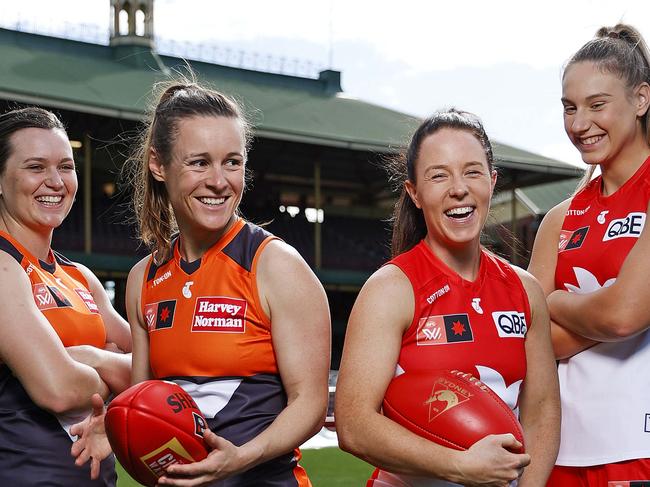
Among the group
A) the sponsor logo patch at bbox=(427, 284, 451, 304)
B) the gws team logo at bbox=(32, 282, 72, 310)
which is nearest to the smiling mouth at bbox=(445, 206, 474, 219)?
the sponsor logo patch at bbox=(427, 284, 451, 304)

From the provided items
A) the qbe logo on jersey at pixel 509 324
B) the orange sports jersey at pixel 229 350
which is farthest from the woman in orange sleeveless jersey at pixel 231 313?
the qbe logo on jersey at pixel 509 324

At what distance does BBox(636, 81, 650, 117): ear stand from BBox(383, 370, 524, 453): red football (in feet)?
3.44

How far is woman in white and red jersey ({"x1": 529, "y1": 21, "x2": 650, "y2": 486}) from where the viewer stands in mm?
2674

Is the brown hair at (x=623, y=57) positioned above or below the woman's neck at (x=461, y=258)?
above

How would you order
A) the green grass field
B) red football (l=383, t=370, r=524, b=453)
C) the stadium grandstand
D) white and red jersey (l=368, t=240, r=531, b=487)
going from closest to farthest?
1. red football (l=383, t=370, r=524, b=453)
2. white and red jersey (l=368, t=240, r=531, b=487)
3. the green grass field
4. the stadium grandstand

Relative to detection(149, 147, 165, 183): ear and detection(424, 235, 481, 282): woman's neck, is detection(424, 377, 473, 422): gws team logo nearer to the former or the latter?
detection(424, 235, 481, 282): woman's neck

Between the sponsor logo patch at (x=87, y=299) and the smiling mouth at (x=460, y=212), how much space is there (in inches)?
53.7

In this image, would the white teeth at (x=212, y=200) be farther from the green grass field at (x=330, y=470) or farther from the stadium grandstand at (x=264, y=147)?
the stadium grandstand at (x=264, y=147)

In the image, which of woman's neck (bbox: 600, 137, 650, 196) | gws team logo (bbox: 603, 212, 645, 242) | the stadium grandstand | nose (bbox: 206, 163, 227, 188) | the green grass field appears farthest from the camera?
the stadium grandstand

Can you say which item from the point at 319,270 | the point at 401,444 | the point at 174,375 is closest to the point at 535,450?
the point at 401,444

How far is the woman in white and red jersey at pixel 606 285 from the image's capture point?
267 cm

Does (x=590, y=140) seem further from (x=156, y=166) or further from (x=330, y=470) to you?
(x=330, y=470)

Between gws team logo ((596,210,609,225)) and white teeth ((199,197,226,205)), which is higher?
white teeth ((199,197,226,205))

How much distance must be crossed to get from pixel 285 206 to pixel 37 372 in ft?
81.3
